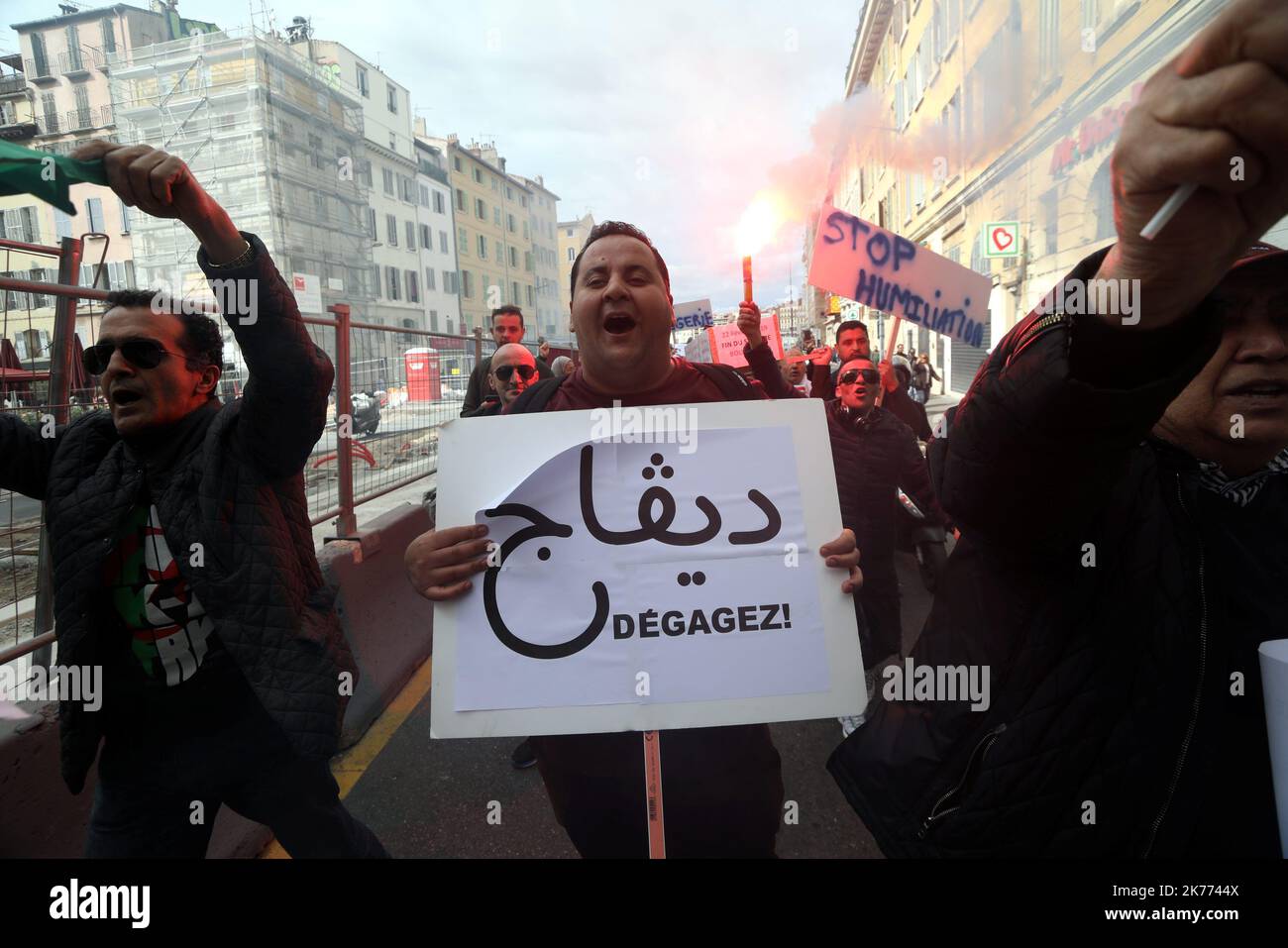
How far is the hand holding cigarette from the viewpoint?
2.23ft

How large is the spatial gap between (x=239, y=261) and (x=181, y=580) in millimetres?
973

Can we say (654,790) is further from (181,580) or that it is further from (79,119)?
(79,119)

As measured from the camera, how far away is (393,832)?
9.10 feet

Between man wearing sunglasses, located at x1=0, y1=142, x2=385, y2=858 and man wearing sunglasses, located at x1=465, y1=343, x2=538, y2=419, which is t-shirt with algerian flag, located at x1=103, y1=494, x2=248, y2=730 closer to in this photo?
man wearing sunglasses, located at x1=0, y1=142, x2=385, y2=858

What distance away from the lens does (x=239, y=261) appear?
173 cm

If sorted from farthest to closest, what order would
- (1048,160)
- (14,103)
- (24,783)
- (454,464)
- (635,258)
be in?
(14,103)
(1048,160)
(24,783)
(635,258)
(454,464)

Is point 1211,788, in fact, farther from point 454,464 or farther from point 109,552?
point 109,552
